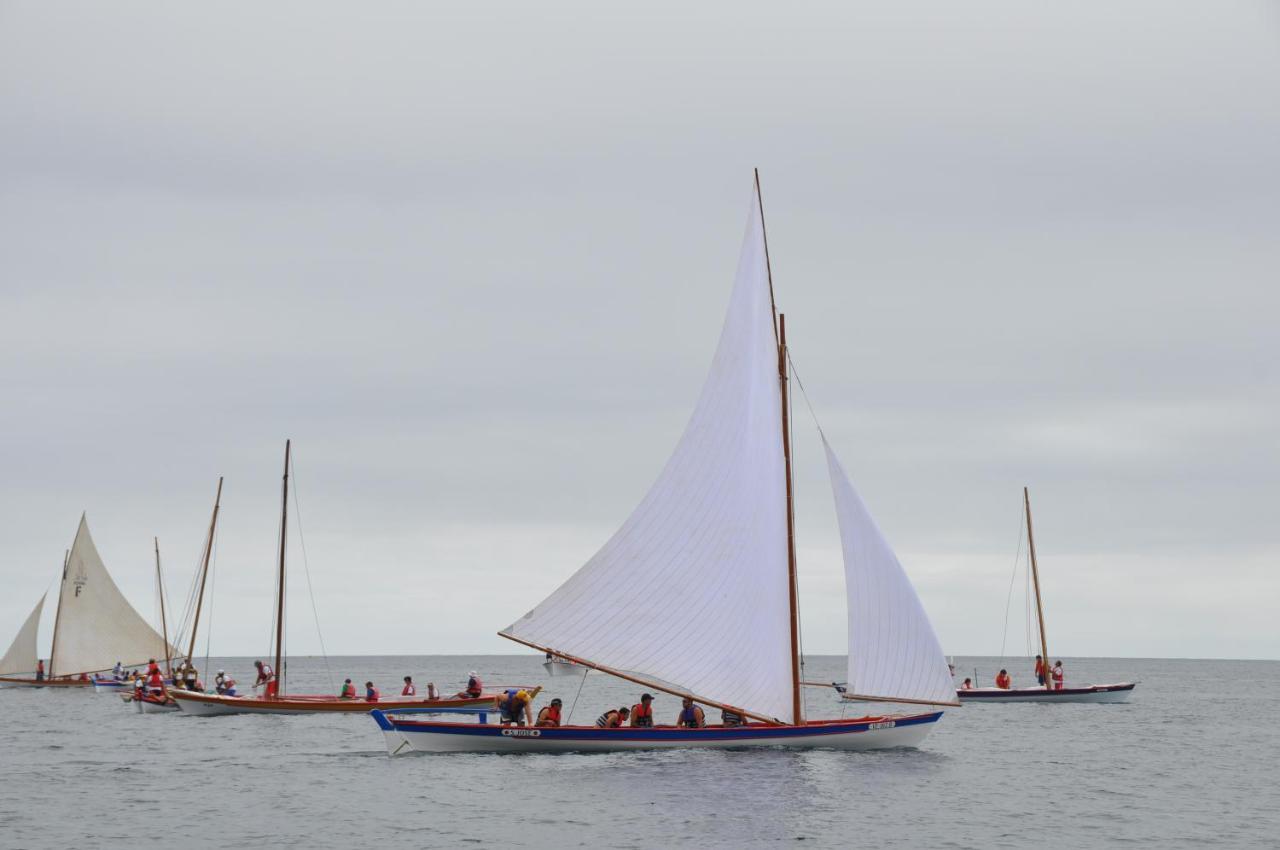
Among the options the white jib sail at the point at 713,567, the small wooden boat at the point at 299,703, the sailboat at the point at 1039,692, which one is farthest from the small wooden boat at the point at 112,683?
the white jib sail at the point at 713,567

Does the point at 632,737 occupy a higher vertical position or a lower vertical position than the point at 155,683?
lower

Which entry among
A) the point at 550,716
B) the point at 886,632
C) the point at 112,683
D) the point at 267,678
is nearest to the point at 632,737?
the point at 550,716

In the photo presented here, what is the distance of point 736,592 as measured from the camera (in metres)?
43.9

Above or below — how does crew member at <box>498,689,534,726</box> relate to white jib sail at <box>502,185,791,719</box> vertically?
below

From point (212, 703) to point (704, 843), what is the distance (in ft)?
140

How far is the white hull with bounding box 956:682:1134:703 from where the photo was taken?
288ft

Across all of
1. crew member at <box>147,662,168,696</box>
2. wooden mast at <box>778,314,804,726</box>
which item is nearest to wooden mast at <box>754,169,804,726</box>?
wooden mast at <box>778,314,804,726</box>

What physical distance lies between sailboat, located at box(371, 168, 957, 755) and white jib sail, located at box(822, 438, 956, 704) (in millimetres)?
41

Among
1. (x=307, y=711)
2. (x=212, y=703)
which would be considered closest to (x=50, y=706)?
(x=212, y=703)

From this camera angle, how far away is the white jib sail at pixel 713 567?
42.8 meters

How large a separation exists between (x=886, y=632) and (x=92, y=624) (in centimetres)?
7987

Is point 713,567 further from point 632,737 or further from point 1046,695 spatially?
point 1046,695

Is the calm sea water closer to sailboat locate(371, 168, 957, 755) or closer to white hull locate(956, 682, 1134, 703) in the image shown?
sailboat locate(371, 168, 957, 755)

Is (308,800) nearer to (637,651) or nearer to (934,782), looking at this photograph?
(637,651)
